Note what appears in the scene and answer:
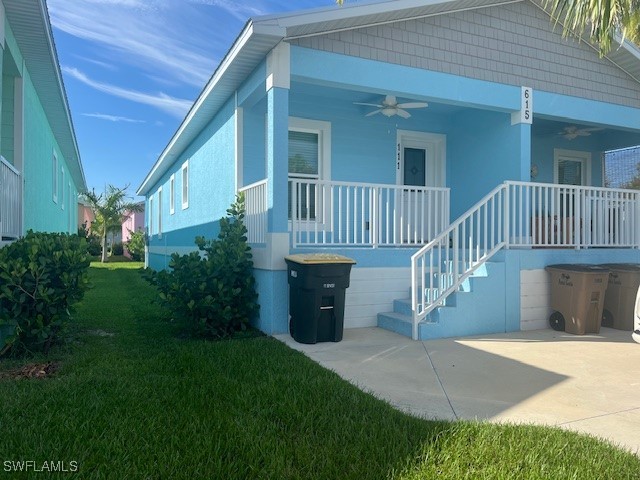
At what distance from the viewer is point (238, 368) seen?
457 cm

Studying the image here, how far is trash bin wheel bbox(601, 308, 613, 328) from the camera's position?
7273 mm

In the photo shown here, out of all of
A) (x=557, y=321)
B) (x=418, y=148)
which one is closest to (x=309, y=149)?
(x=418, y=148)

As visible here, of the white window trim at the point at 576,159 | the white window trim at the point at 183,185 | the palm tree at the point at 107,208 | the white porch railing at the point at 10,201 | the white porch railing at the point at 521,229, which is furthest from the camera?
the palm tree at the point at 107,208

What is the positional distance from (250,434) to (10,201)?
16.2ft

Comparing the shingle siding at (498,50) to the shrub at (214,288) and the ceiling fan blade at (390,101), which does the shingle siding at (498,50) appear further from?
the shrub at (214,288)

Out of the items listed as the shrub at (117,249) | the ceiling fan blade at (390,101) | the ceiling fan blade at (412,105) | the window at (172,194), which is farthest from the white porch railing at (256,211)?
the shrub at (117,249)

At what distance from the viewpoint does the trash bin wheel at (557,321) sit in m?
7.03

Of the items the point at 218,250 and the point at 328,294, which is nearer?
the point at 328,294

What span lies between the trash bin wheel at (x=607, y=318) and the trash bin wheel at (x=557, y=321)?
2.95 feet

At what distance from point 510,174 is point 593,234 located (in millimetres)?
1721

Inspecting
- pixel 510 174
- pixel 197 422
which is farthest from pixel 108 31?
pixel 197 422

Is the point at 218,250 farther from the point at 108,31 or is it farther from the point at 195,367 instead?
the point at 108,31

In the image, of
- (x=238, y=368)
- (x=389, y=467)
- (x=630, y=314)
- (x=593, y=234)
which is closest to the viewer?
(x=389, y=467)

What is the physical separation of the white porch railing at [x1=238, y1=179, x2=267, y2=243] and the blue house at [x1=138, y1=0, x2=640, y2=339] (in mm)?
50
